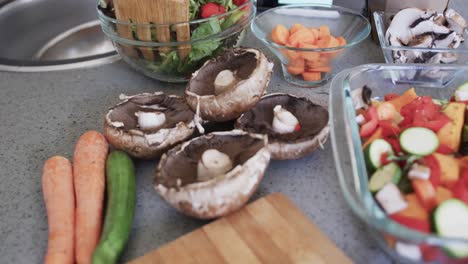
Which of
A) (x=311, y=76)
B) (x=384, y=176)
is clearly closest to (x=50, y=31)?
(x=311, y=76)

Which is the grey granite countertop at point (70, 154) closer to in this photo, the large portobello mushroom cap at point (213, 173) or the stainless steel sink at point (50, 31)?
the large portobello mushroom cap at point (213, 173)

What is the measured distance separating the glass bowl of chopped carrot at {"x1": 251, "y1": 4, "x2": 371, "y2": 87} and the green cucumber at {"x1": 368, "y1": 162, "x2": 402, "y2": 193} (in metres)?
0.38

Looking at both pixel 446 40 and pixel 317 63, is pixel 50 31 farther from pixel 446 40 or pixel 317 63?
pixel 446 40

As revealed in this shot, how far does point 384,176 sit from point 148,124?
458 millimetres

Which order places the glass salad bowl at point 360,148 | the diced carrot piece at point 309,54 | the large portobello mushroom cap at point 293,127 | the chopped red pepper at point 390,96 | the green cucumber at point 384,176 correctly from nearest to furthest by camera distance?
the glass salad bowl at point 360,148
the green cucumber at point 384,176
the large portobello mushroom cap at point 293,127
the chopped red pepper at point 390,96
the diced carrot piece at point 309,54

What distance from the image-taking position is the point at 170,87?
1.14m

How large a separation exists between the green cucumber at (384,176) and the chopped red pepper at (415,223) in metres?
0.07

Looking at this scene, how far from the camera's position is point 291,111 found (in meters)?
0.90

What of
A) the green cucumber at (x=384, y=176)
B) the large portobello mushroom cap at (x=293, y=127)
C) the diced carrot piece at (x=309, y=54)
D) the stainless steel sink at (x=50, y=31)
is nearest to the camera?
the green cucumber at (x=384, y=176)

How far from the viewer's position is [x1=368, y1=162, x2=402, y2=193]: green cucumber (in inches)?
27.5

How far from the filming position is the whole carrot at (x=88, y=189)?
2.36 feet

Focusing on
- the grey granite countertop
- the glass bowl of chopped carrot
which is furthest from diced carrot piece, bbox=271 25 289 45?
the grey granite countertop

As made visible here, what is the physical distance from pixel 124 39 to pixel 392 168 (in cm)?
69

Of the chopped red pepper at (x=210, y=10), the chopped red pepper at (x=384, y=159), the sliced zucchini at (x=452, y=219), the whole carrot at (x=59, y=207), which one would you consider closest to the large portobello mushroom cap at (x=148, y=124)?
the whole carrot at (x=59, y=207)
